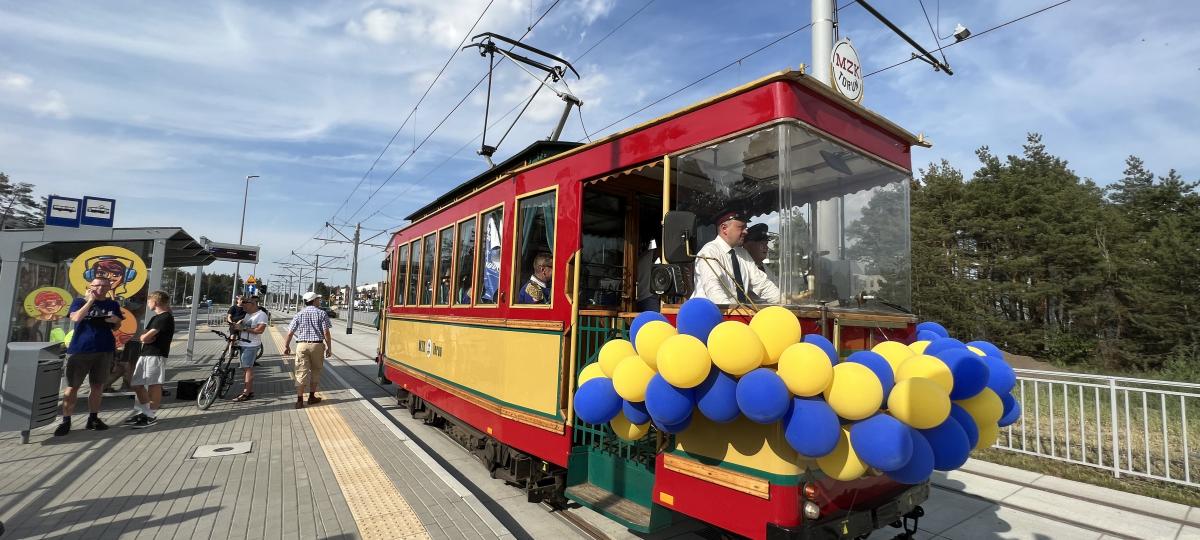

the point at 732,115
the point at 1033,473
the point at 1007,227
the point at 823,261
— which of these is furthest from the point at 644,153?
the point at 1007,227

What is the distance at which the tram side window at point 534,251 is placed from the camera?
4309 millimetres

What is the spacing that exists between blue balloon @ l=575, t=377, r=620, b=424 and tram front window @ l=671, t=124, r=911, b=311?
0.96 meters

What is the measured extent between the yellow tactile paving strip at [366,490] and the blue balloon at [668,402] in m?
2.04

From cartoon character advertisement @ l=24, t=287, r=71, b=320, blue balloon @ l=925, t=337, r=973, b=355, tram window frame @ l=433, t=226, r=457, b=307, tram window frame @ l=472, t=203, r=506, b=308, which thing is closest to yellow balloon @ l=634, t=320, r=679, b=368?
Answer: blue balloon @ l=925, t=337, r=973, b=355

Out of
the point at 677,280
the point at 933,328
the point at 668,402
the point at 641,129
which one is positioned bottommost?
the point at 668,402

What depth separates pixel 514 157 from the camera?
494 cm

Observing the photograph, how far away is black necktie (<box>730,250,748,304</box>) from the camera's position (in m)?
2.74

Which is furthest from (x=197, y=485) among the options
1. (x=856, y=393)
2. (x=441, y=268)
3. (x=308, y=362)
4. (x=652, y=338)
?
(x=856, y=393)

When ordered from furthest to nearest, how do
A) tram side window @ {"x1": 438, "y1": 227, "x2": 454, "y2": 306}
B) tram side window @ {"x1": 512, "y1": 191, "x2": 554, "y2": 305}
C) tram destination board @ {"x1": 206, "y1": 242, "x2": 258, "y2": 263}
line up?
tram destination board @ {"x1": 206, "y1": 242, "x2": 258, "y2": 263} < tram side window @ {"x1": 438, "y1": 227, "x2": 454, "y2": 306} < tram side window @ {"x1": 512, "y1": 191, "x2": 554, "y2": 305}

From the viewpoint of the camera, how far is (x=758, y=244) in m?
2.86

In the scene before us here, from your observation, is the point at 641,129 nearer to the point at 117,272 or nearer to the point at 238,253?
the point at 117,272

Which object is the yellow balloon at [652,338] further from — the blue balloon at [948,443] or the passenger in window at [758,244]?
Answer: the blue balloon at [948,443]

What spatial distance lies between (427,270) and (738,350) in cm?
558

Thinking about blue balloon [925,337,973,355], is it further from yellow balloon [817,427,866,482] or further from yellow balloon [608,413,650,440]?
yellow balloon [608,413,650,440]
